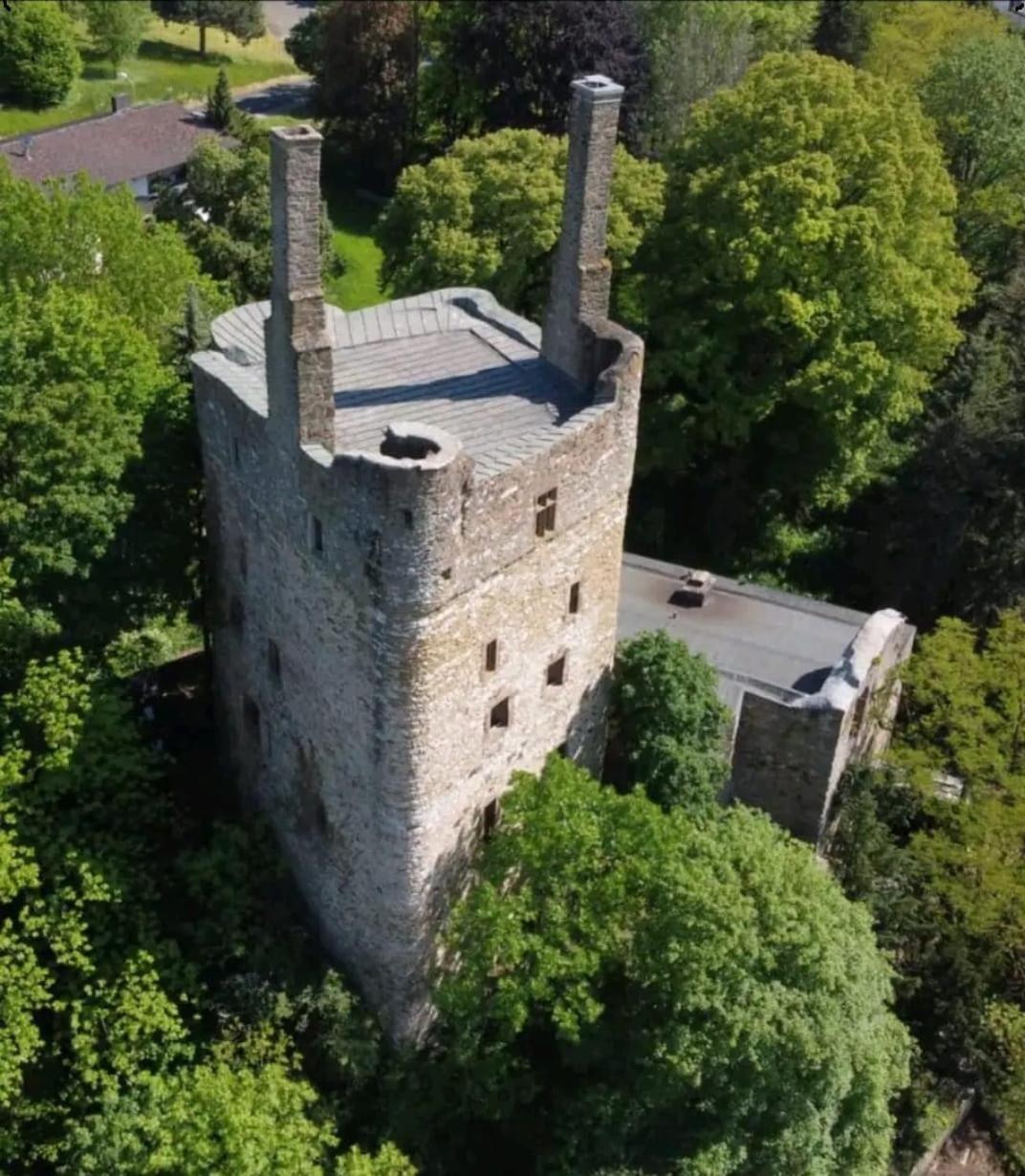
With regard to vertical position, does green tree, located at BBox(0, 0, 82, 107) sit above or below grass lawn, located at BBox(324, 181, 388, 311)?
above

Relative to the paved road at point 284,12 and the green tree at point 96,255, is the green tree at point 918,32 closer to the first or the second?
the green tree at point 96,255

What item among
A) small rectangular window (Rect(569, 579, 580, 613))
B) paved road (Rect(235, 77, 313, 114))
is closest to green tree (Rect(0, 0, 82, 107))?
paved road (Rect(235, 77, 313, 114))

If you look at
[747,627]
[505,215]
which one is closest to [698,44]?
[505,215]

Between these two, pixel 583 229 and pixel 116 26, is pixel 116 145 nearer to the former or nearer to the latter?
pixel 116 26

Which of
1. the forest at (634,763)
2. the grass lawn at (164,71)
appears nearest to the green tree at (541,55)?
the forest at (634,763)

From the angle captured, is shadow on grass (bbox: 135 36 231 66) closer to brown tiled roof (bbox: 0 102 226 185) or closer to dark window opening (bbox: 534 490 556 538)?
brown tiled roof (bbox: 0 102 226 185)
